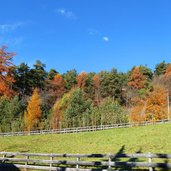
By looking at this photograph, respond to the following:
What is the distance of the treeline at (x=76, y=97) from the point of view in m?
63.1

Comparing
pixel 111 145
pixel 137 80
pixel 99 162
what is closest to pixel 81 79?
pixel 137 80

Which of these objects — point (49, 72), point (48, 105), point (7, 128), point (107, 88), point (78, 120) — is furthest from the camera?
point (49, 72)

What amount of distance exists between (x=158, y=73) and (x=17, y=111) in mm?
53401

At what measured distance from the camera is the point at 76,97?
64.6 metres

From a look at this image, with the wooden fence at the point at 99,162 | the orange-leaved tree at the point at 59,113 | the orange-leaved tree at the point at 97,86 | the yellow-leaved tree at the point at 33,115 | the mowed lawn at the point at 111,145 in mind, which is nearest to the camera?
the wooden fence at the point at 99,162

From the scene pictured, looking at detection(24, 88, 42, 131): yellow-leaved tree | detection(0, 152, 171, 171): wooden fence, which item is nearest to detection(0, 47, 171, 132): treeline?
detection(24, 88, 42, 131): yellow-leaved tree

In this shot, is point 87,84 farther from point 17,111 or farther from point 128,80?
point 17,111

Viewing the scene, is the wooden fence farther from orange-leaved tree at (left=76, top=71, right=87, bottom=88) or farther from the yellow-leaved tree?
orange-leaved tree at (left=76, top=71, right=87, bottom=88)

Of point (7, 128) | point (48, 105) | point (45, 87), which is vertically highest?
point (45, 87)

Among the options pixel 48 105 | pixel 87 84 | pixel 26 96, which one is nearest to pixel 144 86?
pixel 87 84

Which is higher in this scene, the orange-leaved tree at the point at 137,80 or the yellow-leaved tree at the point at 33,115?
the orange-leaved tree at the point at 137,80

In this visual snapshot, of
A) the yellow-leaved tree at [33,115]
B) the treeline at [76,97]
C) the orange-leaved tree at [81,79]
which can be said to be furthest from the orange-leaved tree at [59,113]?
the orange-leaved tree at [81,79]

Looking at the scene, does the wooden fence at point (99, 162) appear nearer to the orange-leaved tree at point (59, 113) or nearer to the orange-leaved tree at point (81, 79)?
the orange-leaved tree at point (59, 113)

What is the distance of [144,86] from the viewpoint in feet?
286
